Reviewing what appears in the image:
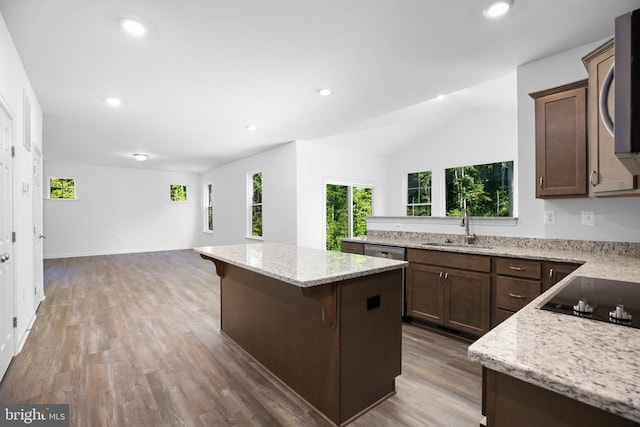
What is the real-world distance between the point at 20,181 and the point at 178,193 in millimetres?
7411

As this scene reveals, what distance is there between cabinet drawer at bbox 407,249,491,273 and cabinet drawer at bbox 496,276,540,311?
0.53 ft

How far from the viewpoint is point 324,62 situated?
108 inches

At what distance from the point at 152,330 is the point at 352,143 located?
4.93 meters

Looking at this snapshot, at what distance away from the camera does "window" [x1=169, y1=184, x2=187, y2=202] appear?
9789 mm

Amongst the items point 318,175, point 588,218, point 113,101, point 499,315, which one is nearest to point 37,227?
point 113,101

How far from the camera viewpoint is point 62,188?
26.8 feet

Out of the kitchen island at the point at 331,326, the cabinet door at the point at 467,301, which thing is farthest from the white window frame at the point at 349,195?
the kitchen island at the point at 331,326

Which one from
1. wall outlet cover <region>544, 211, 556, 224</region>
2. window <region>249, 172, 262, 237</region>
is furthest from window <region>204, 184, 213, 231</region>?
wall outlet cover <region>544, 211, 556, 224</region>

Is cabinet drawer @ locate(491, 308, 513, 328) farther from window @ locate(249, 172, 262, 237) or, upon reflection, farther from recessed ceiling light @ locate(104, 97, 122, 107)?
window @ locate(249, 172, 262, 237)

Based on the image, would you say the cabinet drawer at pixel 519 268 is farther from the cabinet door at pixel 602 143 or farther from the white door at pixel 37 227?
the white door at pixel 37 227

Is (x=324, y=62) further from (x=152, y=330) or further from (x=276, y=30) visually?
(x=152, y=330)

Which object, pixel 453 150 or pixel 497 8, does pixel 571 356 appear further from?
pixel 453 150

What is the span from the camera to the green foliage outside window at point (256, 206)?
7051mm

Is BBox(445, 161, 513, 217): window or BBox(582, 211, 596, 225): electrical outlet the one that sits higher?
BBox(445, 161, 513, 217): window
